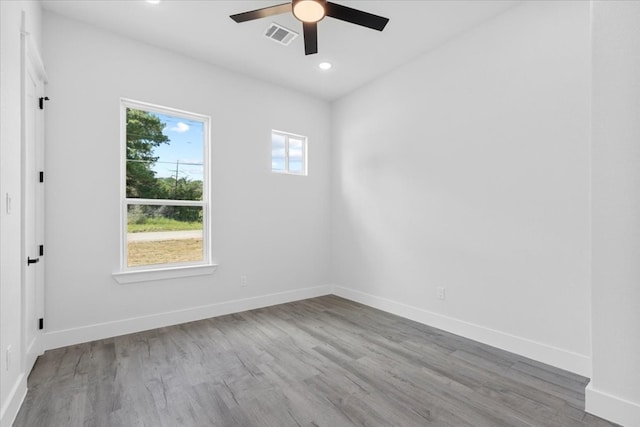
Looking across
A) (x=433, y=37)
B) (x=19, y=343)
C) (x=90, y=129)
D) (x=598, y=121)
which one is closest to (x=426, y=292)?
(x=598, y=121)

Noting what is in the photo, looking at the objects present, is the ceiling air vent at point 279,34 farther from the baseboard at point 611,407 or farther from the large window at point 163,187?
the baseboard at point 611,407

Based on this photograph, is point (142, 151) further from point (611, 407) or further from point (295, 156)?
point (611, 407)

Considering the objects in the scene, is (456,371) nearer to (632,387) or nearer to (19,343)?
(632,387)

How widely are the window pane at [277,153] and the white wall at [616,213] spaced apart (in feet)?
11.5

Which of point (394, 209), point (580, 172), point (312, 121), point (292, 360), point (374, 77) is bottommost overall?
point (292, 360)

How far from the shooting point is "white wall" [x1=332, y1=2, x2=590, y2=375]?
8.19 ft

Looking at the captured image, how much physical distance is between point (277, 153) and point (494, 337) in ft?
11.5

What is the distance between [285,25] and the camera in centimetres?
307

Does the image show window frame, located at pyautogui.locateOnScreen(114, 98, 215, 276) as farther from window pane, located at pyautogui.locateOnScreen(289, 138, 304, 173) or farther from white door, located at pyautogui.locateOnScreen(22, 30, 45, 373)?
window pane, located at pyautogui.locateOnScreen(289, 138, 304, 173)

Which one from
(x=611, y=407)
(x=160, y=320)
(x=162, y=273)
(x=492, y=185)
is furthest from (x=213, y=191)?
(x=611, y=407)

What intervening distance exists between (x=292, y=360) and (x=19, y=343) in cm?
192

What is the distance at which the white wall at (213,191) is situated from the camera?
294 centimetres

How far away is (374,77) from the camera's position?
4223 millimetres

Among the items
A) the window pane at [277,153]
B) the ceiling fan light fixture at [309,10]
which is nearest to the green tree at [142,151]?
the window pane at [277,153]
